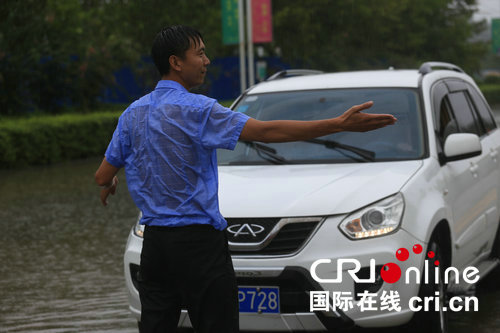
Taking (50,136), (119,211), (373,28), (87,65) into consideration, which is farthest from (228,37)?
(119,211)

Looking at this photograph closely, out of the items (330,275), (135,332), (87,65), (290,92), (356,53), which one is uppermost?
(290,92)

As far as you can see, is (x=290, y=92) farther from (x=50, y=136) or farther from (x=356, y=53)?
(x=356, y=53)

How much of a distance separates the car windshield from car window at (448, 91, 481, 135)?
0.58 m

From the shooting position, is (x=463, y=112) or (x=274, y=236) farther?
(x=463, y=112)

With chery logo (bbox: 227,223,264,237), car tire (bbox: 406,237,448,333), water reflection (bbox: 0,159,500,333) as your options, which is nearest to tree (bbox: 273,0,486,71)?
water reflection (bbox: 0,159,500,333)

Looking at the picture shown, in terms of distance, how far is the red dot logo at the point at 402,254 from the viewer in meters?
5.16

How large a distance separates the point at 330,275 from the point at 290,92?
2.11m

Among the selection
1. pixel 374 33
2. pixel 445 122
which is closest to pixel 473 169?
pixel 445 122

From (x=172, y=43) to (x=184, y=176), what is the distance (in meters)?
0.49

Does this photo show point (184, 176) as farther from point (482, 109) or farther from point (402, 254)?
point (482, 109)

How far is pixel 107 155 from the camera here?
400 centimetres

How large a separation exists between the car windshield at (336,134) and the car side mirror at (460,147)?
7.1 inches

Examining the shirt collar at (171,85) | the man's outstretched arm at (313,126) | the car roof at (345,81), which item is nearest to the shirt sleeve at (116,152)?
the shirt collar at (171,85)

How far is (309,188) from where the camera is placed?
545 cm
